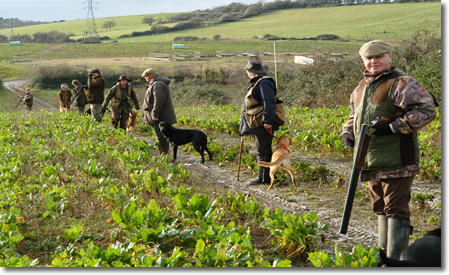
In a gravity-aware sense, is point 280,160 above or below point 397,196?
below

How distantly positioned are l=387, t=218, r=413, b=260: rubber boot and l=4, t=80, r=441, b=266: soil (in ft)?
2.03

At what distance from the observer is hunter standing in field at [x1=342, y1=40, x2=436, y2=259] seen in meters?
3.02

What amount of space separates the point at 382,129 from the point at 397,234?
975 millimetres

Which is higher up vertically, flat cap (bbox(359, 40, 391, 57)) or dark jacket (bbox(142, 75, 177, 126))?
flat cap (bbox(359, 40, 391, 57))

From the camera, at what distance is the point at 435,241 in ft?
9.26

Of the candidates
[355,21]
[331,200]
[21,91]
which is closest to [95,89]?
[331,200]

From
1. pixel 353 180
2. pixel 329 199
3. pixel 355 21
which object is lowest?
pixel 329 199

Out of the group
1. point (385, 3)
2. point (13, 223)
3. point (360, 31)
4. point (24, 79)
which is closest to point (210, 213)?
point (13, 223)

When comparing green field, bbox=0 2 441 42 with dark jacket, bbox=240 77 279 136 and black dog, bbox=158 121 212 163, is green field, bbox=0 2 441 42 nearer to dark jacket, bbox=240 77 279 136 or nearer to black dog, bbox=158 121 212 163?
black dog, bbox=158 121 212 163

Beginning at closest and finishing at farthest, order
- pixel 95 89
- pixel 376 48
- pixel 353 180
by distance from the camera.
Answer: pixel 376 48, pixel 353 180, pixel 95 89

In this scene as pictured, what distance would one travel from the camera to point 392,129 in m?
3.07

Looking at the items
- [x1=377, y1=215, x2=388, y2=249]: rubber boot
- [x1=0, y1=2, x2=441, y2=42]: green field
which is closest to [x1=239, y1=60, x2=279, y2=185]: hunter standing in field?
[x1=377, y1=215, x2=388, y2=249]: rubber boot

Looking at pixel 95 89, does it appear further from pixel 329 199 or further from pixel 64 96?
pixel 329 199

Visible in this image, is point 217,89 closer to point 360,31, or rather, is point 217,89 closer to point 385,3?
point 360,31
